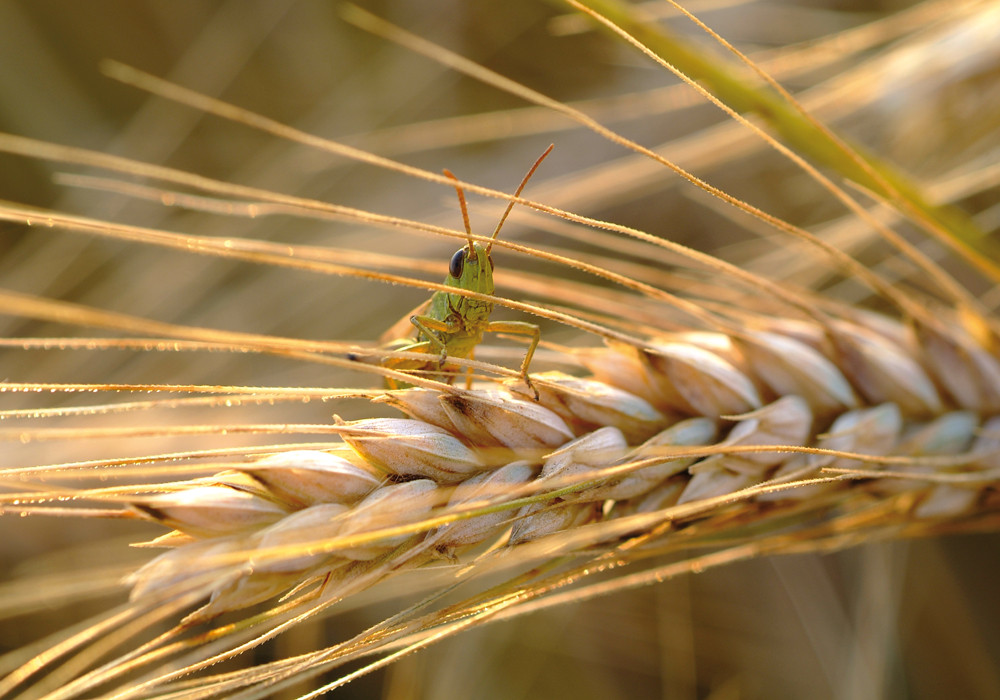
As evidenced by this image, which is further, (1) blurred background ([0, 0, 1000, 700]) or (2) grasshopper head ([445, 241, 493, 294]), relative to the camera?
(1) blurred background ([0, 0, 1000, 700])

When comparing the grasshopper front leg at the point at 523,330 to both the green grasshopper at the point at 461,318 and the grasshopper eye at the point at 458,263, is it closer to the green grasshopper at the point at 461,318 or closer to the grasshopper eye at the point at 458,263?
the green grasshopper at the point at 461,318

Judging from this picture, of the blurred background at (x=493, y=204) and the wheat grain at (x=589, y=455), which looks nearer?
the wheat grain at (x=589, y=455)

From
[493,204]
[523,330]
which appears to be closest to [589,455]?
[523,330]

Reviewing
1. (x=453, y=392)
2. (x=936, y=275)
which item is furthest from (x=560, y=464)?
(x=936, y=275)

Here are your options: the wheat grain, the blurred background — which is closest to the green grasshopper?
the blurred background

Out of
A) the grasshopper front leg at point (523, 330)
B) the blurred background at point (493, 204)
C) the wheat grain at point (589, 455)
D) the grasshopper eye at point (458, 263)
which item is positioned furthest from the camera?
the blurred background at point (493, 204)

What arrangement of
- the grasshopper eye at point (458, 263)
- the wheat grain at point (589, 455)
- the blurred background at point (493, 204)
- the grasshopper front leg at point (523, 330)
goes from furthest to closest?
1. the blurred background at point (493, 204)
2. the grasshopper eye at point (458, 263)
3. the grasshopper front leg at point (523, 330)
4. the wheat grain at point (589, 455)

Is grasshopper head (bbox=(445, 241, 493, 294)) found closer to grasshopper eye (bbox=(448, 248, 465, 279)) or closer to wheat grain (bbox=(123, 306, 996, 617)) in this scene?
grasshopper eye (bbox=(448, 248, 465, 279))

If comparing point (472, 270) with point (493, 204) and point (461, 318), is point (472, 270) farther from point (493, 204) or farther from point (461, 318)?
point (493, 204)

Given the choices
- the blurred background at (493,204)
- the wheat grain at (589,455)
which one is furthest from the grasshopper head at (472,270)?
the wheat grain at (589,455)
